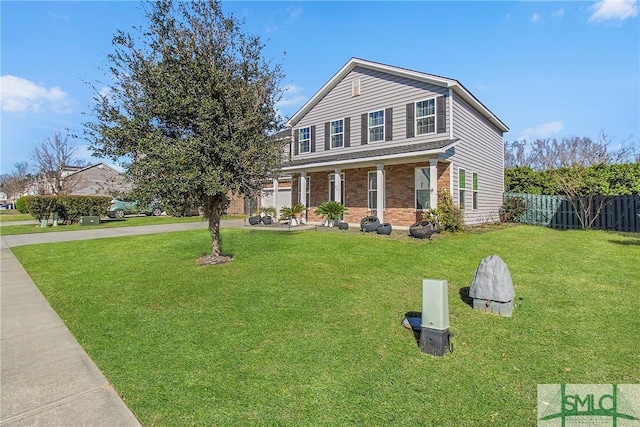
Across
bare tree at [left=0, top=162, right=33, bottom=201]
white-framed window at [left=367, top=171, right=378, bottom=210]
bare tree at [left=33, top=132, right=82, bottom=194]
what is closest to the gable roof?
white-framed window at [left=367, top=171, right=378, bottom=210]

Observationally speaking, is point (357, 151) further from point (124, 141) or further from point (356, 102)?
point (124, 141)

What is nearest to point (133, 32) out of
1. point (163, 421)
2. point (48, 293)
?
point (48, 293)

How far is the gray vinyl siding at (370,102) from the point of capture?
14.3 meters

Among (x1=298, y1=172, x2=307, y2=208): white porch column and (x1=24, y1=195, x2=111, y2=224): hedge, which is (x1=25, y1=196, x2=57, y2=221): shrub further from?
(x1=298, y1=172, x2=307, y2=208): white porch column

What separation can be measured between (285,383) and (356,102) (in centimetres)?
1554

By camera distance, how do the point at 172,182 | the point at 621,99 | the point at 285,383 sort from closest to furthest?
1. the point at 285,383
2. the point at 172,182
3. the point at 621,99

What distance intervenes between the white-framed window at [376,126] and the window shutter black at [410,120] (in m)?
1.37

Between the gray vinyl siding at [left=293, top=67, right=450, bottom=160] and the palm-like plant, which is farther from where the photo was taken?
the palm-like plant

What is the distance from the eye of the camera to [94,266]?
28.8 feet

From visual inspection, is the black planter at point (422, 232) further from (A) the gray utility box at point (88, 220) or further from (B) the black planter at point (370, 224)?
(A) the gray utility box at point (88, 220)

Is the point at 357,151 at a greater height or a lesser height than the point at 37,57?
lesser

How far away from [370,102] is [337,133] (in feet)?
7.83

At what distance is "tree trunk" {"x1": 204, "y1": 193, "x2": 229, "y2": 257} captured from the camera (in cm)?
820

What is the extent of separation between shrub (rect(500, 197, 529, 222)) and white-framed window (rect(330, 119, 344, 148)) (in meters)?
10.0
